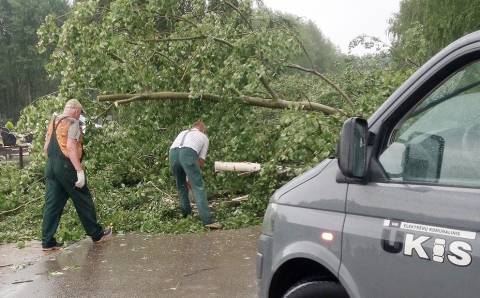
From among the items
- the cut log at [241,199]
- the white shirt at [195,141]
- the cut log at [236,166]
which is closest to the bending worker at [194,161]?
the white shirt at [195,141]

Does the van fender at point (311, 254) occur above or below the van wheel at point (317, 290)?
above

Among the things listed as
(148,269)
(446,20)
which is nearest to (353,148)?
(148,269)

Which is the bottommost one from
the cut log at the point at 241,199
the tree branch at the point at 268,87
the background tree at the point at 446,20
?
the cut log at the point at 241,199

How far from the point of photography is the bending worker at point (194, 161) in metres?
8.14

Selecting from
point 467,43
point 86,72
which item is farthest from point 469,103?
point 86,72

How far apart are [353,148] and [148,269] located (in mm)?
4023

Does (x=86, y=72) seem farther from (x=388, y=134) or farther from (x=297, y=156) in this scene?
(x=388, y=134)

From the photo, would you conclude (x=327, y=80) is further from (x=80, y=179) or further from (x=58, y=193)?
(x=58, y=193)

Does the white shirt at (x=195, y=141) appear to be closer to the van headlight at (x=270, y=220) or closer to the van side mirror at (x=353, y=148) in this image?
the van headlight at (x=270, y=220)

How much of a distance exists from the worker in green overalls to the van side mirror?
16.6ft

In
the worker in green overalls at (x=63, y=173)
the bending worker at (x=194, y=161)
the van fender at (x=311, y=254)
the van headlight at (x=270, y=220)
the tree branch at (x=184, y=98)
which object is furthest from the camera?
the tree branch at (x=184, y=98)

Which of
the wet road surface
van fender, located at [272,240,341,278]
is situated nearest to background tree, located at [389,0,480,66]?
the wet road surface

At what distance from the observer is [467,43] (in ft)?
8.15

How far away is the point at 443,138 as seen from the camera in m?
2.59
